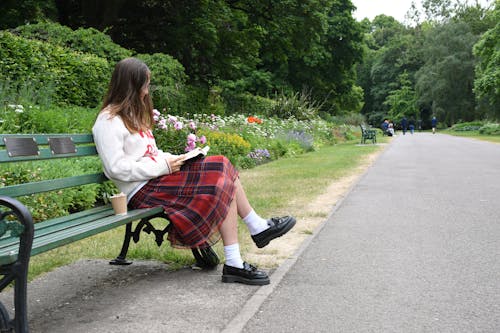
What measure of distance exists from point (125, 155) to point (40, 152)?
2.13ft

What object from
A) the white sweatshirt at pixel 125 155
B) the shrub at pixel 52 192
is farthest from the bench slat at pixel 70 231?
the shrub at pixel 52 192

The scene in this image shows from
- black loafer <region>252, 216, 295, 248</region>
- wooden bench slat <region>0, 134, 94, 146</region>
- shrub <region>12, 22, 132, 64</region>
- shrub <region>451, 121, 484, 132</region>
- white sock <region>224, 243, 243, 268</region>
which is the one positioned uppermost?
shrub <region>12, 22, 132, 64</region>

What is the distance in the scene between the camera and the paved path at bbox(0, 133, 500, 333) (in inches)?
131

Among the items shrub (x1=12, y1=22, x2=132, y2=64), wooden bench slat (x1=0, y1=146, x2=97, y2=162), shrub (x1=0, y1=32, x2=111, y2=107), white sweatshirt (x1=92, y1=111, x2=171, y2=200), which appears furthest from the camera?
shrub (x1=12, y1=22, x2=132, y2=64)

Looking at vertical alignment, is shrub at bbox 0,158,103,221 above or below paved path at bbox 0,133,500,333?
above

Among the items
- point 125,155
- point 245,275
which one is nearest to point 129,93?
point 125,155

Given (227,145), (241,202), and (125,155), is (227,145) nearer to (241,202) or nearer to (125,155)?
(241,202)

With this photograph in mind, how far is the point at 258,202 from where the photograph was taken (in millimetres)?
7609

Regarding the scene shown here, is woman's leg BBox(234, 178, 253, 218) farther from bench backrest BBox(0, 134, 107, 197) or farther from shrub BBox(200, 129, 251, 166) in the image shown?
shrub BBox(200, 129, 251, 166)

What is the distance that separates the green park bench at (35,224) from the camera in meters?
2.68

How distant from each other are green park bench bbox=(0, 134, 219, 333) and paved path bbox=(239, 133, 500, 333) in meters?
1.02

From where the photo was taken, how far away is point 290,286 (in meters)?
4.07

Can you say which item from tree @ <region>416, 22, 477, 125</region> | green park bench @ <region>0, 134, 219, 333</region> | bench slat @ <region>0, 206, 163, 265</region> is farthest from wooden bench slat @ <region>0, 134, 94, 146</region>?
tree @ <region>416, 22, 477, 125</region>

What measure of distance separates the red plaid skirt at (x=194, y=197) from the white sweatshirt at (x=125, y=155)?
9cm
